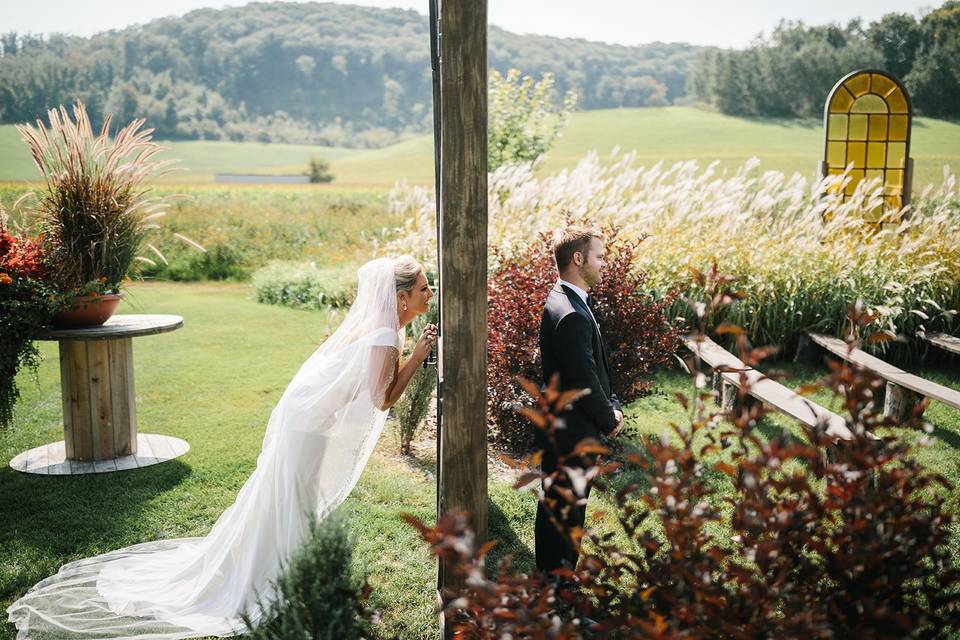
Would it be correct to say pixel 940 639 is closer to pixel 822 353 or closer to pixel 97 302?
pixel 97 302

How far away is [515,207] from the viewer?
8.84 metres

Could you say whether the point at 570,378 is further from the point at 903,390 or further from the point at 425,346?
the point at 903,390

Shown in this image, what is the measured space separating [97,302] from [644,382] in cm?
389

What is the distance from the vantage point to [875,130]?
1127 centimetres

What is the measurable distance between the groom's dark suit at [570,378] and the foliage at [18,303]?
3388 millimetres

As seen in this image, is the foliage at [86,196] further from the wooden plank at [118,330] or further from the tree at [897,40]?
the tree at [897,40]

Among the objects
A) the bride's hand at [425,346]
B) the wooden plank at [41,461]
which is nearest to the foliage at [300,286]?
the wooden plank at [41,461]

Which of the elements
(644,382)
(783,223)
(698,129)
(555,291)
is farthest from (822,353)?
→ (698,129)

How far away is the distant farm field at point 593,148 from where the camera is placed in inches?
1346

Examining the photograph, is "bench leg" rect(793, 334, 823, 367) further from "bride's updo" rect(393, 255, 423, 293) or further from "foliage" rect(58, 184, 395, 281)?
"foliage" rect(58, 184, 395, 281)

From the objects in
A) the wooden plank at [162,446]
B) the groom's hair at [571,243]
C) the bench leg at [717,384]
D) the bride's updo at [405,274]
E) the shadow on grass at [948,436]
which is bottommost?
the wooden plank at [162,446]

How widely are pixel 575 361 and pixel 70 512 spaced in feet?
10.7

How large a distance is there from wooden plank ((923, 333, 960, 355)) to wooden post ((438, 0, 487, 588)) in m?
6.40

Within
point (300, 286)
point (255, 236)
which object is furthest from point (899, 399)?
point (255, 236)
